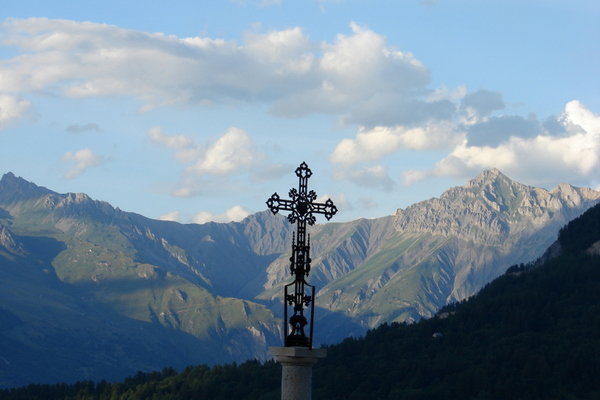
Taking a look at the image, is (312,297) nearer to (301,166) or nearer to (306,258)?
(306,258)

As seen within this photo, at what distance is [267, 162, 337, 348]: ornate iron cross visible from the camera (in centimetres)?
3475

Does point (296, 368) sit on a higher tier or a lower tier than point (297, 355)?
lower

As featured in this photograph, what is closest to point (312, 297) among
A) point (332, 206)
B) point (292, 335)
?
point (292, 335)

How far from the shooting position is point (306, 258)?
36312 mm

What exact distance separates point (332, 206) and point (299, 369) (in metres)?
5.72

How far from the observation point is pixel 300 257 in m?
35.9

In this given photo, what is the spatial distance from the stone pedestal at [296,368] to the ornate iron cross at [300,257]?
27.2 inches

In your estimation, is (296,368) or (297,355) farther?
(296,368)

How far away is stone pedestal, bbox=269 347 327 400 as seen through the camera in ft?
110

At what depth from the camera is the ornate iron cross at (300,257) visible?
34.8 m

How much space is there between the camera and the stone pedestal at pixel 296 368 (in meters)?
33.7

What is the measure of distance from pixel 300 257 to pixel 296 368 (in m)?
3.76

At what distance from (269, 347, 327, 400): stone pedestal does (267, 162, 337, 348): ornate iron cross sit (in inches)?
27.2

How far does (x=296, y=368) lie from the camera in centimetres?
3416
